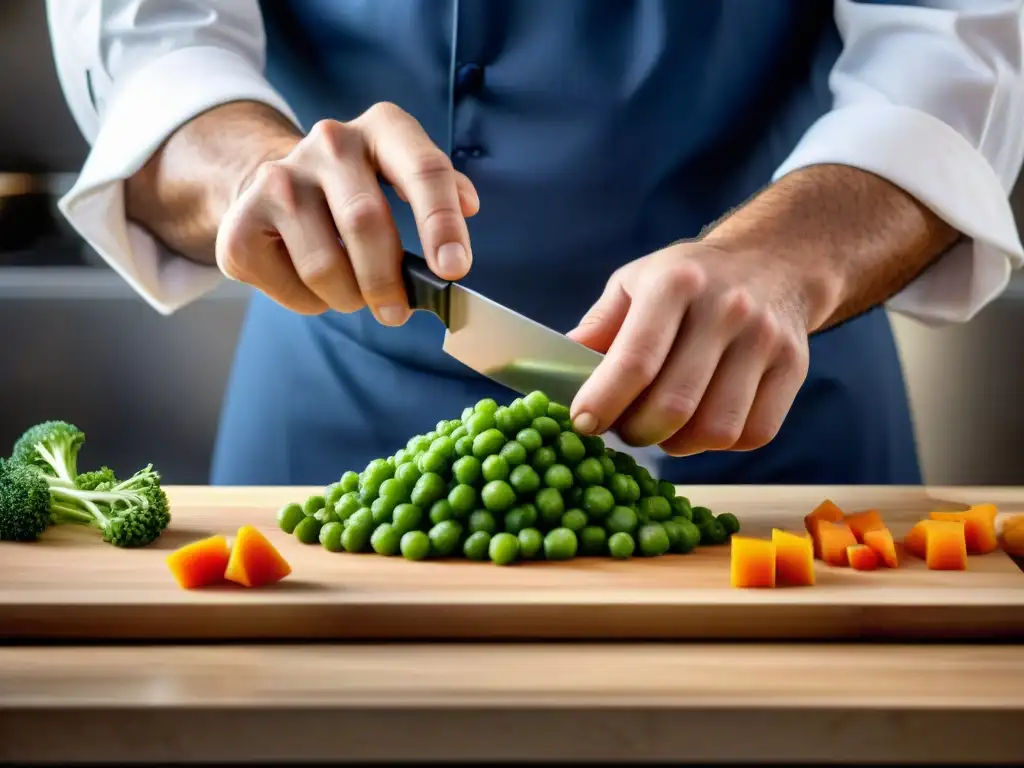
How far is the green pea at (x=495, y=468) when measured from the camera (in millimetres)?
1260

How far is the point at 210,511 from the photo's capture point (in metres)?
1.50

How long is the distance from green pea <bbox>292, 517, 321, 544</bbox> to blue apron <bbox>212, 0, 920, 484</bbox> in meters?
0.44

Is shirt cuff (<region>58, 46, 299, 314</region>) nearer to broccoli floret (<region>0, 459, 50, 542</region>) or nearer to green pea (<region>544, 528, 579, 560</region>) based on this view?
broccoli floret (<region>0, 459, 50, 542</region>)

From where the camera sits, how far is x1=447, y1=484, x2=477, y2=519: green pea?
49.9 inches

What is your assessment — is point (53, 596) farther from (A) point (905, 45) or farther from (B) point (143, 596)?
(A) point (905, 45)

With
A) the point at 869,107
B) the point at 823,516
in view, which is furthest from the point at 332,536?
the point at 869,107

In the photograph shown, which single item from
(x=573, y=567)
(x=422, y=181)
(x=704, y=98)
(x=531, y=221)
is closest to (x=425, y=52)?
(x=531, y=221)

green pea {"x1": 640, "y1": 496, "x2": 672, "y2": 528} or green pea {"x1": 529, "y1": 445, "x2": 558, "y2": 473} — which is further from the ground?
green pea {"x1": 529, "y1": 445, "x2": 558, "y2": 473}

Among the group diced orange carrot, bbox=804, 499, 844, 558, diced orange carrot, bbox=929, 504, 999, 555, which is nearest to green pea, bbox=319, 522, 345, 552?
diced orange carrot, bbox=804, 499, 844, 558

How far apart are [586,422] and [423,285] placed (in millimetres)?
243

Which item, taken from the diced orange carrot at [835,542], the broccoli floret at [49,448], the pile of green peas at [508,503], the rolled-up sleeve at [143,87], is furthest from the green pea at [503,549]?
the rolled-up sleeve at [143,87]

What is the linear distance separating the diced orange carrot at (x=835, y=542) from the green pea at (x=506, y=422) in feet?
1.15

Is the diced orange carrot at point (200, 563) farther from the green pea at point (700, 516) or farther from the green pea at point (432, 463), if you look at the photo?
the green pea at point (700, 516)

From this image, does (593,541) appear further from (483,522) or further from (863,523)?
(863,523)
